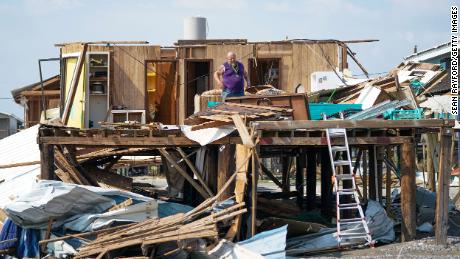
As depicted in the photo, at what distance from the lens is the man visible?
19297 mm

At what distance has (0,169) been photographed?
22.6 metres

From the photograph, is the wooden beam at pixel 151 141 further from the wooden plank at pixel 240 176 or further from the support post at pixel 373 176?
the support post at pixel 373 176

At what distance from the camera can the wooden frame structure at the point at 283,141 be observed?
1706 cm

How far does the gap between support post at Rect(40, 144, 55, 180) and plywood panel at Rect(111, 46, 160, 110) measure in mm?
5594

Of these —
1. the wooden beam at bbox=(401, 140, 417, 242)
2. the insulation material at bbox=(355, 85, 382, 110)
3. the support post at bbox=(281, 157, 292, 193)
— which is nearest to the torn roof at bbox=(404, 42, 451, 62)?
the support post at bbox=(281, 157, 292, 193)

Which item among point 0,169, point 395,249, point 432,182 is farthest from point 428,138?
point 0,169

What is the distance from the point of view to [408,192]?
58.3 ft

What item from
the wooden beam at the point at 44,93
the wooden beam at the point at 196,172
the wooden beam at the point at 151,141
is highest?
the wooden beam at the point at 44,93

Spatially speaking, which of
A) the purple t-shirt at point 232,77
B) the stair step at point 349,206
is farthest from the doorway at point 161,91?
the stair step at point 349,206

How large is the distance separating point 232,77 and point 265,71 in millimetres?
5839

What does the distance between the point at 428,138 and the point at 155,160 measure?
25.8 ft

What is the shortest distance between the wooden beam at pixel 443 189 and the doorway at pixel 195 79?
29.0 feet

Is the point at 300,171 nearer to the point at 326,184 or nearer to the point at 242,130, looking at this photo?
the point at 326,184

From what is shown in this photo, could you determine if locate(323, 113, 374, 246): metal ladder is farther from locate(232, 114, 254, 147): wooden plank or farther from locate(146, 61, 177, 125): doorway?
locate(146, 61, 177, 125): doorway
